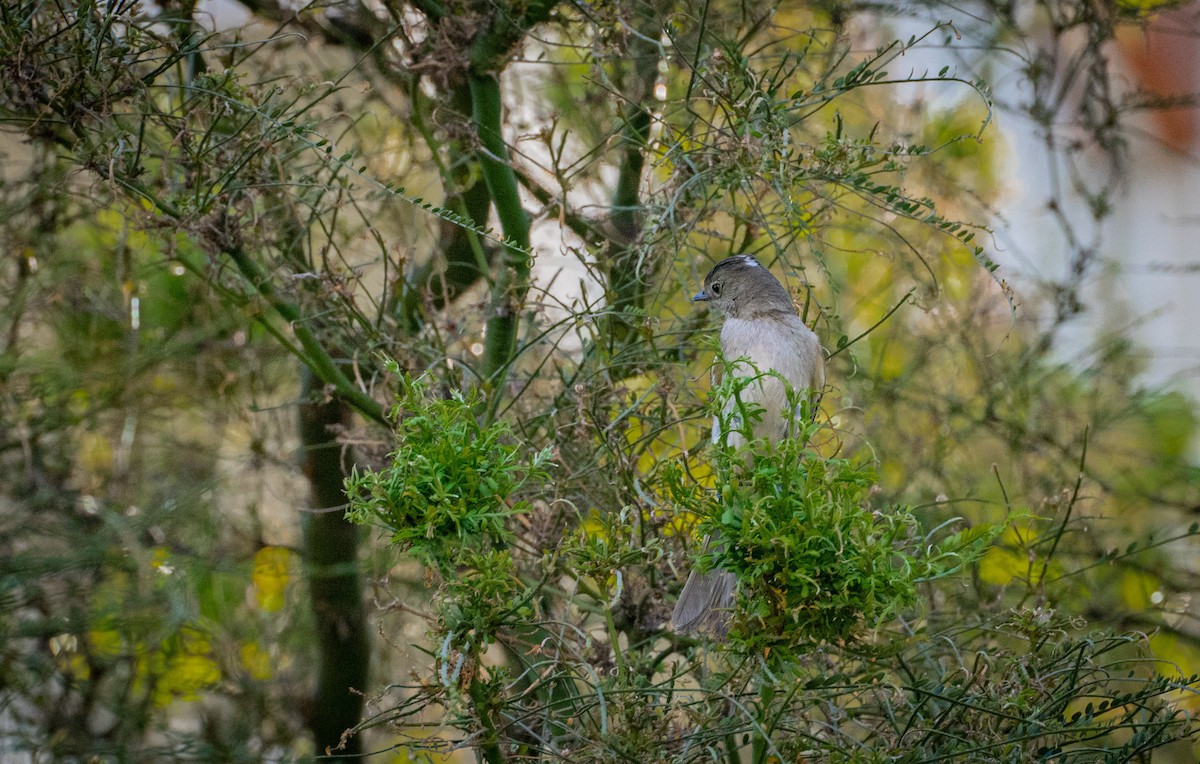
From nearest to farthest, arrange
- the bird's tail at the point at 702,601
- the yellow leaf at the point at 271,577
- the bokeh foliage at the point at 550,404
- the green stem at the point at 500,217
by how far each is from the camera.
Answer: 1. the bokeh foliage at the point at 550,404
2. the bird's tail at the point at 702,601
3. the green stem at the point at 500,217
4. the yellow leaf at the point at 271,577

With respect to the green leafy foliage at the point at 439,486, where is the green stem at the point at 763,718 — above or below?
below

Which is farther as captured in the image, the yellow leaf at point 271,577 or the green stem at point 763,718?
the yellow leaf at point 271,577

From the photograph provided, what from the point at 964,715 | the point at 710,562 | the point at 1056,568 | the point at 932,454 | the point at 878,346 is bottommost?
the point at 964,715

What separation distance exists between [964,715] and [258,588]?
2547 mm

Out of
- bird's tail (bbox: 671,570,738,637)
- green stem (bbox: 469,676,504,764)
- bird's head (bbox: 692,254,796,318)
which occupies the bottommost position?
green stem (bbox: 469,676,504,764)

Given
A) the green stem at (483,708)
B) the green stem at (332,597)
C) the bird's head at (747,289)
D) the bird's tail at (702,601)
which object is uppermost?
the bird's head at (747,289)

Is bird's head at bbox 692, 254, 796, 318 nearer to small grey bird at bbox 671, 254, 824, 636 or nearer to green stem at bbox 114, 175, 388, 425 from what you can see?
small grey bird at bbox 671, 254, 824, 636

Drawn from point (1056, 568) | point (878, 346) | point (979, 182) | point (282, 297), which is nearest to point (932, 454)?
point (878, 346)

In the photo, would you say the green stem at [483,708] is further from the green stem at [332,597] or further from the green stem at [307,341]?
the green stem at [332,597]

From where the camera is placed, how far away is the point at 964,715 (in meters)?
1.81

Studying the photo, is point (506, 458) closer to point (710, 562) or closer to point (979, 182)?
point (710, 562)

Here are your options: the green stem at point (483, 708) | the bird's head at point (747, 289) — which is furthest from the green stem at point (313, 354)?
the green stem at point (483, 708)

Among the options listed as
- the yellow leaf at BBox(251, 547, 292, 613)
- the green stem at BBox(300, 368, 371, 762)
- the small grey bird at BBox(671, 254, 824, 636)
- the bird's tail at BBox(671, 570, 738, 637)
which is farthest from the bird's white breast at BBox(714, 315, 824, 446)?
the yellow leaf at BBox(251, 547, 292, 613)

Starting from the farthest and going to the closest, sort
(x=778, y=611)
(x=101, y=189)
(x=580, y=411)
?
(x=101, y=189) < (x=580, y=411) < (x=778, y=611)
